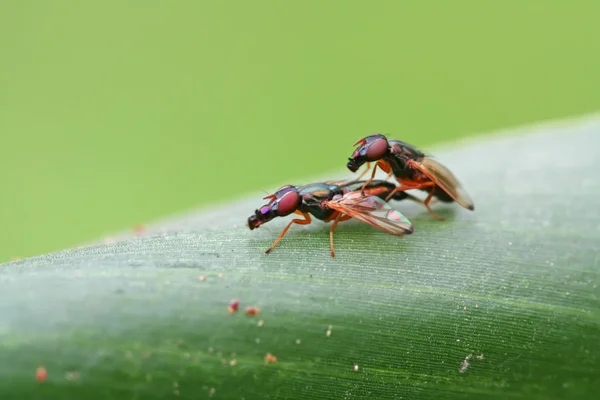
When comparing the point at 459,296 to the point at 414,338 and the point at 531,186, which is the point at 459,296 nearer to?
the point at 414,338

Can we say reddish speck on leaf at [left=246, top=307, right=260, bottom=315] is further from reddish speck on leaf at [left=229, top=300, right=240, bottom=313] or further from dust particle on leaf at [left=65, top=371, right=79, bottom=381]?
dust particle on leaf at [left=65, top=371, right=79, bottom=381]

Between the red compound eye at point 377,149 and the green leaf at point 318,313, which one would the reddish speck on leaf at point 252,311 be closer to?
the green leaf at point 318,313

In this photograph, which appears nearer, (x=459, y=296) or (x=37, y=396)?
(x=37, y=396)

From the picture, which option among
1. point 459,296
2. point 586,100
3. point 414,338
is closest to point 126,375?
point 414,338

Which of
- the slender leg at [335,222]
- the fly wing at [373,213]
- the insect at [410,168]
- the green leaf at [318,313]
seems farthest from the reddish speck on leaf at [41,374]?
the insect at [410,168]

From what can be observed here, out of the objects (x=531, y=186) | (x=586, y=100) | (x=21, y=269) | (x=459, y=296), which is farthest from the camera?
(x=586, y=100)

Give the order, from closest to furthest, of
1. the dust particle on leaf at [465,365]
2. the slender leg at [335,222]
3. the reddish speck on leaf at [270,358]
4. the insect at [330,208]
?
the reddish speck on leaf at [270,358] < the dust particle on leaf at [465,365] < the slender leg at [335,222] < the insect at [330,208]

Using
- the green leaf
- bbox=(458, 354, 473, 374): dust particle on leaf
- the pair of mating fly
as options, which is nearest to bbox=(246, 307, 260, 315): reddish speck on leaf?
the green leaf

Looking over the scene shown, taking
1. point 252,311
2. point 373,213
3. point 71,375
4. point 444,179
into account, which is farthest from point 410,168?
point 71,375
